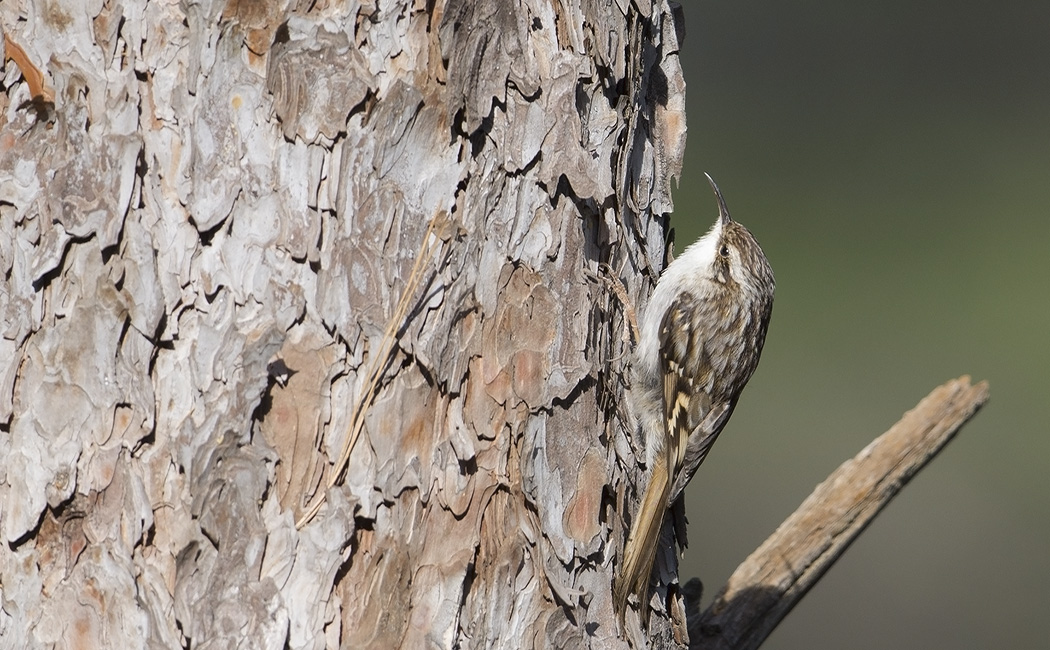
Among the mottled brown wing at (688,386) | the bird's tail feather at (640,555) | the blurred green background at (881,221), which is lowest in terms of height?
the bird's tail feather at (640,555)

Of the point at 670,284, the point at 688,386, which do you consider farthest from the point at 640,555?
the point at 688,386

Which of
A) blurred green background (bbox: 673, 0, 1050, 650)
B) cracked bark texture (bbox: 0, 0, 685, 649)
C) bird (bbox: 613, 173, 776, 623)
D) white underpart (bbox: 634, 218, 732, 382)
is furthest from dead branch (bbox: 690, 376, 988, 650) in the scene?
blurred green background (bbox: 673, 0, 1050, 650)

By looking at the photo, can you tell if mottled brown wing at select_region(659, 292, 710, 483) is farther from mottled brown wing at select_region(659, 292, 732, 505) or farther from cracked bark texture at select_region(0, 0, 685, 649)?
cracked bark texture at select_region(0, 0, 685, 649)

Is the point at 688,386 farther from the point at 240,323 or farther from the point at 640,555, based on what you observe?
the point at 240,323

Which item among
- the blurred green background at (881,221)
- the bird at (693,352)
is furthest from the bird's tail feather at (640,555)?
the blurred green background at (881,221)

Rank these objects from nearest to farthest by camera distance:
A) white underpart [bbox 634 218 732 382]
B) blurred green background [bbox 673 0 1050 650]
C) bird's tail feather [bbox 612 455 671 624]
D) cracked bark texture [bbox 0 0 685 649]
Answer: cracked bark texture [bbox 0 0 685 649] < bird's tail feather [bbox 612 455 671 624] < white underpart [bbox 634 218 732 382] < blurred green background [bbox 673 0 1050 650]

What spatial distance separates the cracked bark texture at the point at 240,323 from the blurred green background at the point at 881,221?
13.9 feet

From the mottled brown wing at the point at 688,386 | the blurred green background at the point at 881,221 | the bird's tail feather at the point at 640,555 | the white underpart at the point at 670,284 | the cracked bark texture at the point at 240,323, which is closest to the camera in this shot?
the cracked bark texture at the point at 240,323

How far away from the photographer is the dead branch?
2.00 metres

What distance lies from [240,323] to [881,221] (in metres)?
4.93

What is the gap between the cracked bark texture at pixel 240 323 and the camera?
138 centimetres

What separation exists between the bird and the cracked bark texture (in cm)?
50

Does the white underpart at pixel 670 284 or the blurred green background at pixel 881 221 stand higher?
the blurred green background at pixel 881 221

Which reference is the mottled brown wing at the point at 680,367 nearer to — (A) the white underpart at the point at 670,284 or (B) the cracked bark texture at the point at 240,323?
(A) the white underpart at the point at 670,284
